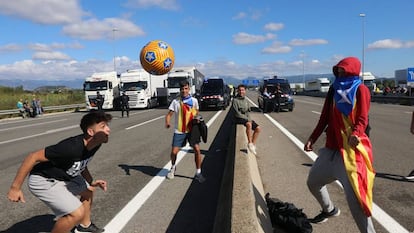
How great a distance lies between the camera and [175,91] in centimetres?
3588

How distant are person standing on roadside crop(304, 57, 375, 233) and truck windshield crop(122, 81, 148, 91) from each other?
3124 centimetres

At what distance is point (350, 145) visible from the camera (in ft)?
12.6

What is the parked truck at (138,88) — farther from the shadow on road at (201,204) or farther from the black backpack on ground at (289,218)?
the black backpack on ground at (289,218)

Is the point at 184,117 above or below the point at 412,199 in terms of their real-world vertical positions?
above

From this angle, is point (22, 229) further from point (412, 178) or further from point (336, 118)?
point (412, 178)

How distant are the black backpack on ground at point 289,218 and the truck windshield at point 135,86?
3072 centimetres

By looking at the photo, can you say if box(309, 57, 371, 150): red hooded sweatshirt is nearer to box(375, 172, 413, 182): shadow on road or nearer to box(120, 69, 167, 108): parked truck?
box(375, 172, 413, 182): shadow on road

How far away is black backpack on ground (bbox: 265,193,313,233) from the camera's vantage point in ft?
14.2

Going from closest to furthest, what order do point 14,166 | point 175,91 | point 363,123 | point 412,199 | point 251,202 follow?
point 363,123, point 251,202, point 412,199, point 14,166, point 175,91

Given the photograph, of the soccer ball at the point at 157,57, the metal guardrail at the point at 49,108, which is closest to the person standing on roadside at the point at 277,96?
the soccer ball at the point at 157,57

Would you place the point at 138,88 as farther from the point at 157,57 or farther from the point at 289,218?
the point at 289,218

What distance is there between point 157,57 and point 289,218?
17077mm

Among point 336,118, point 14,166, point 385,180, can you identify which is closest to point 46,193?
point 336,118

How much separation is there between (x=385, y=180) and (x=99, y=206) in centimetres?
471
